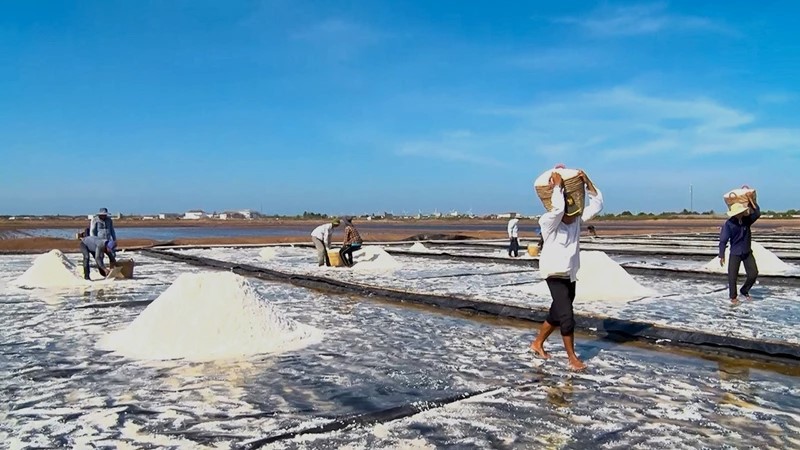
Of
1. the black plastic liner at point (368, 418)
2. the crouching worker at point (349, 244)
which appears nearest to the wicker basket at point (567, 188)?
the black plastic liner at point (368, 418)

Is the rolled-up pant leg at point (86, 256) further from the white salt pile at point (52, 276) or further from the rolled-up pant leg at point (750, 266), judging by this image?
the rolled-up pant leg at point (750, 266)

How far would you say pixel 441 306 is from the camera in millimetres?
7176

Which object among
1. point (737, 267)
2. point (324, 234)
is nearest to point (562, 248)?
point (737, 267)

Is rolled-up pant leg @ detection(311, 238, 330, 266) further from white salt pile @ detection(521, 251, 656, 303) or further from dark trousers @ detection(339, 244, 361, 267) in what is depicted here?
white salt pile @ detection(521, 251, 656, 303)

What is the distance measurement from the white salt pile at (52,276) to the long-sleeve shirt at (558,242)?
23.9 ft

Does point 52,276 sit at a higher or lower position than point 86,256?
lower

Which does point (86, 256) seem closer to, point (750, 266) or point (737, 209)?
point (737, 209)

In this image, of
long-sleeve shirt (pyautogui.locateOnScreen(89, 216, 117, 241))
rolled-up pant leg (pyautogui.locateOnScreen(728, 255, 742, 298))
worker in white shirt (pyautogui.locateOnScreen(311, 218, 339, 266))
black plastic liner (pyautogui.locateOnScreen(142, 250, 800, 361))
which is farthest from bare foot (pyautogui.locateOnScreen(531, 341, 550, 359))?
worker in white shirt (pyautogui.locateOnScreen(311, 218, 339, 266))

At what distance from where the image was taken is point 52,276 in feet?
30.5

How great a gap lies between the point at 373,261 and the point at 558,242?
8055 mm

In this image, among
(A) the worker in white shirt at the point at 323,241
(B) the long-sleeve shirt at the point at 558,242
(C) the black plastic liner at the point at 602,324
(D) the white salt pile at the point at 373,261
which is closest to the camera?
(B) the long-sleeve shirt at the point at 558,242

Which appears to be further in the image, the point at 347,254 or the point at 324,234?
the point at 324,234

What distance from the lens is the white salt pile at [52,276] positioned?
916cm

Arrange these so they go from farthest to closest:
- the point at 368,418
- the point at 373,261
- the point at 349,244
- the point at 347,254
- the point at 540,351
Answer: the point at 373,261, the point at 347,254, the point at 349,244, the point at 540,351, the point at 368,418
